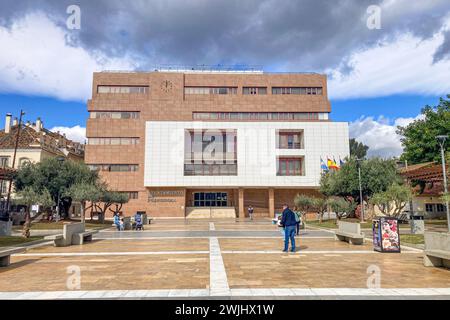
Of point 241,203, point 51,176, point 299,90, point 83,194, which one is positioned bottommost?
point 241,203

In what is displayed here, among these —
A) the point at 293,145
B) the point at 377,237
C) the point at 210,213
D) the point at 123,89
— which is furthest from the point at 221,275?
the point at 123,89

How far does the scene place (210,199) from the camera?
47.7 m

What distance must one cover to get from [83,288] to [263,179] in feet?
127

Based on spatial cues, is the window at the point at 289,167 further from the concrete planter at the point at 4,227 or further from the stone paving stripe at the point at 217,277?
the stone paving stripe at the point at 217,277

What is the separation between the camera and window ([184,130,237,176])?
146ft

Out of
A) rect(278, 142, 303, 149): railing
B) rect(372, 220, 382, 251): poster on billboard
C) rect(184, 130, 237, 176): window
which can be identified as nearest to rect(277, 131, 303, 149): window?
rect(278, 142, 303, 149): railing

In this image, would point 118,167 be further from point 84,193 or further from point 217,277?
point 217,277

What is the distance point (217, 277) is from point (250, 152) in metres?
37.5

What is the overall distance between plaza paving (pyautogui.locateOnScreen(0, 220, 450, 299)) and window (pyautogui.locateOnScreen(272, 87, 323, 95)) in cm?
4151

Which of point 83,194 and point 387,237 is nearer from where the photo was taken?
point 387,237

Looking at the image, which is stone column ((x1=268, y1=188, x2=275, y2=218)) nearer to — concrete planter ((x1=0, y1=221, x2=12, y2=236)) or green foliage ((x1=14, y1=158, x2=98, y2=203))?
green foliage ((x1=14, y1=158, x2=98, y2=203))

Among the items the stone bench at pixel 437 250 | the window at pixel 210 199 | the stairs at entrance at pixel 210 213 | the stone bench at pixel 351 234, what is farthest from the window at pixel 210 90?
the stone bench at pixel 437 250

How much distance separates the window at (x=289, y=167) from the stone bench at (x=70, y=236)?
33501 millimetres

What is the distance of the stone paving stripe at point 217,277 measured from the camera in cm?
607
